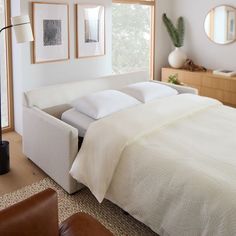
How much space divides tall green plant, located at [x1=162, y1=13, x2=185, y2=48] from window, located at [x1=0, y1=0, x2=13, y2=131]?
2.45m

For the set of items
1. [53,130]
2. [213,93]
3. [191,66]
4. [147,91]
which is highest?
[191,66]

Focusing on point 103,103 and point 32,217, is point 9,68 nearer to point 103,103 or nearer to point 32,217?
point 103,103

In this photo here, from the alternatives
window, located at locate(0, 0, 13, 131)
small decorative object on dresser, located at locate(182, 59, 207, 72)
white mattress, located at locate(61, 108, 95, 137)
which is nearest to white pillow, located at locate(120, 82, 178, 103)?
white mattress, located at locate(61, 108, 95, 137)

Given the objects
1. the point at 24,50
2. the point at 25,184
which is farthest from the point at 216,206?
the point at 24,50

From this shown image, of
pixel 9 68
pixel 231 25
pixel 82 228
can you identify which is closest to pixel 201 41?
Result: pixel 231 25

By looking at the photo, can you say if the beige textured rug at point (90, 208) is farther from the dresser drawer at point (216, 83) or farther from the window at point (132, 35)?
the dresser drawer at point (216, 83)

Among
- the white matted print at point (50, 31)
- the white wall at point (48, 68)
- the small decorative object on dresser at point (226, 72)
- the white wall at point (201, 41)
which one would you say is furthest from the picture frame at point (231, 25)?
the white matted print at point (50, 31)

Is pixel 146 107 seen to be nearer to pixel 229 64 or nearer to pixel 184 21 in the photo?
pixel 229 64

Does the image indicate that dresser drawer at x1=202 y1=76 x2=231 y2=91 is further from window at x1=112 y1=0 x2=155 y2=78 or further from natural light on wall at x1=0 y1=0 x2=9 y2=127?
natural light on wall at x1=0 y1=0 x2=9 y2=127

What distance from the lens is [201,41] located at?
513cm

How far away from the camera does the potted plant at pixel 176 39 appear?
516cm

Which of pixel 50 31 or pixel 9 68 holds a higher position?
pixel 50 31

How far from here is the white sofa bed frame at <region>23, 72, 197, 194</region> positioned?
108 inches

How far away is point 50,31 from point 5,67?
0.66 meters
